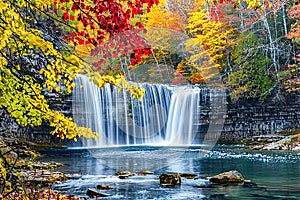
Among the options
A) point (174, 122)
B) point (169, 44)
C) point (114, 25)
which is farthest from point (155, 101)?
point (114, 25)

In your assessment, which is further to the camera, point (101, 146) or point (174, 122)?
point (174, 122)

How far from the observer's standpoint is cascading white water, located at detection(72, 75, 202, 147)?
94.5 feet

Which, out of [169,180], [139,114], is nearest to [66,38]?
[169,180]

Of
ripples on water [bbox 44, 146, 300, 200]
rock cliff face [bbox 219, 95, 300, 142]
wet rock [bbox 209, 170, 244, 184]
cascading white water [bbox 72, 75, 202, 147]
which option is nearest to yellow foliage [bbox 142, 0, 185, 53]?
cascading white water [bbox 72, 75, 202, 147]

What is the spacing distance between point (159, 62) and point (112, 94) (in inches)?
389

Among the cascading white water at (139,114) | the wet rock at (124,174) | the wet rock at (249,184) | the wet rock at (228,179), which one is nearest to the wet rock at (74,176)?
the wet rock at (124,174)

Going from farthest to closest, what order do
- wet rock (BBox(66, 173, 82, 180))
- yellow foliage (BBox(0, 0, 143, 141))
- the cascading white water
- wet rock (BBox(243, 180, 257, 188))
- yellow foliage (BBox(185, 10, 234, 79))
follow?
yellow foliage (BBox(185, 10, 234, 79)) → the cascading white water → wet rock (BBox(66, 173, 82, 180)) → wet rock (BBox(243, 180, 257, 188)) → yellow foliage (BBox(0, 0, 143, 141))

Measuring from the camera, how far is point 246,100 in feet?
101

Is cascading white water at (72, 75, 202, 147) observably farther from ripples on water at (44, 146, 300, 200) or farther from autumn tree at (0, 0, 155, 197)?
autumn tree at (0, 0, 155, 197)

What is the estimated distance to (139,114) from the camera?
1218 inches

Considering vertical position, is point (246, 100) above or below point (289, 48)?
below

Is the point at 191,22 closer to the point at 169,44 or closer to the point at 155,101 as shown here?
the point at 169,44

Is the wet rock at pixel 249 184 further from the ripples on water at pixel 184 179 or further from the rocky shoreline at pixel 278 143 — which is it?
the rocky shoreline at pixel 278 143

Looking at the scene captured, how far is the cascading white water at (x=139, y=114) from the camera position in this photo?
94.5 ft
